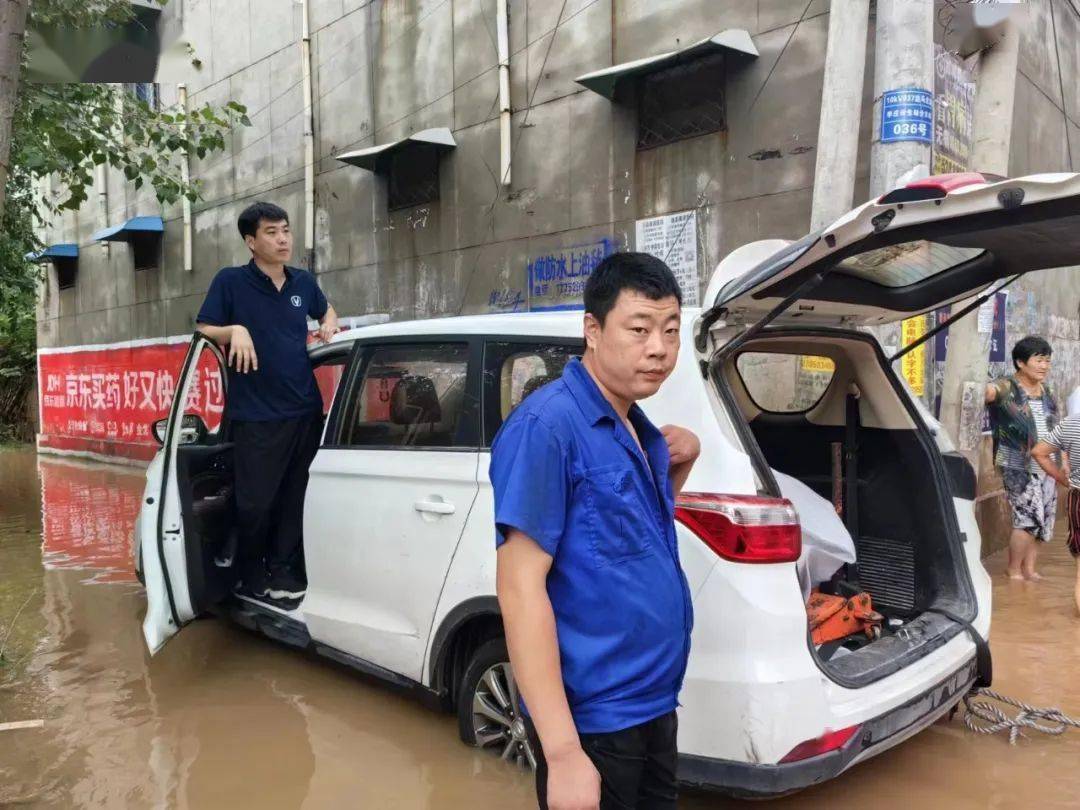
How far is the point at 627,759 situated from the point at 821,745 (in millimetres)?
1018

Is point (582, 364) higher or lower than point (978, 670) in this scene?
higher

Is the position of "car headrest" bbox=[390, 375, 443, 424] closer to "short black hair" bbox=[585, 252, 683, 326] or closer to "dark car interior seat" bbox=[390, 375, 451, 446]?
"dark car interior seat" bbox=[390, 375, 451, 446]

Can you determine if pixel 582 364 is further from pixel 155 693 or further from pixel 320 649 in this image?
pixel 155 693

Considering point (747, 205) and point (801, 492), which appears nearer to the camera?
point (801, 492)

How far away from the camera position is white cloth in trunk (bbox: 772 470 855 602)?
3207 millimetres

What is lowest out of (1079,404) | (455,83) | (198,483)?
(198,483)

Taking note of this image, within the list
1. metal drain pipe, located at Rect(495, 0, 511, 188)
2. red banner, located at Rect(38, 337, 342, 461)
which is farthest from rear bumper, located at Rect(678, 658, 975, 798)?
red banner, located at Rect(38, 337, 342, 461)

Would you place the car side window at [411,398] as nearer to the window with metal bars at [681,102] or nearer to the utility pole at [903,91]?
the utility pole at [903,91]

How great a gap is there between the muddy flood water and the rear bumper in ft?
0.42

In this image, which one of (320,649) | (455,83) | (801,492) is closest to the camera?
(801,492)

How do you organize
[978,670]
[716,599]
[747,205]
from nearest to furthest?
[716,599]
[978,670]
[747,205]

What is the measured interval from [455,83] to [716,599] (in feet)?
26.3

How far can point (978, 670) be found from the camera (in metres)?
3.14

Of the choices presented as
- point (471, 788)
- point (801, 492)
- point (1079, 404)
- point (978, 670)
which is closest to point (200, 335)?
point (471, 788)
